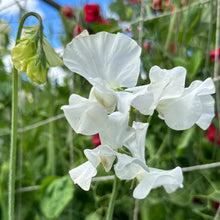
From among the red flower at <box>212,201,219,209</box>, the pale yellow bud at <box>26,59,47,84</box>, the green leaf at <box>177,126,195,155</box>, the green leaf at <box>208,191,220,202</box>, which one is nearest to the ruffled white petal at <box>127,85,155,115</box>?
the pale yellow bud at <box>26,59,47,84</box>

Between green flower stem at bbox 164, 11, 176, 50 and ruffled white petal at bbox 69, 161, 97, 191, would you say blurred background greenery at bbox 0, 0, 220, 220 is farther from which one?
ruffled white petal at bbox 69, 161, 97, 191

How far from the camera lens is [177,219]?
100 cm

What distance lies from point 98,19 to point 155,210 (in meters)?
0.73

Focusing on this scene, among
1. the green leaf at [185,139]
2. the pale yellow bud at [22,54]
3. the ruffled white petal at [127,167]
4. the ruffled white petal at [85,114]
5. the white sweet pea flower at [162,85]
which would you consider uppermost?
the pale yellow bud at [22,54]

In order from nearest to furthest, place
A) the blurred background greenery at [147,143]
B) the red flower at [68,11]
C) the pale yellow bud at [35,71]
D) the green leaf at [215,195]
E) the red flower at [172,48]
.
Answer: the pale yellow bud at [35,71] < the green leaf at [215,195] < the blurred background greenery at [147,143] < the red flower at [172,48] < the red flower at [68,11]

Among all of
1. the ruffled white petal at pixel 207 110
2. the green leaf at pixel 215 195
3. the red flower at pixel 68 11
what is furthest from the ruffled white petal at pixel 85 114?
the red flower at pixel 68 11

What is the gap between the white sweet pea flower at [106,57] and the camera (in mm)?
424

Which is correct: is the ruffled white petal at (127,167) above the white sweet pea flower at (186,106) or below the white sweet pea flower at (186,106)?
below

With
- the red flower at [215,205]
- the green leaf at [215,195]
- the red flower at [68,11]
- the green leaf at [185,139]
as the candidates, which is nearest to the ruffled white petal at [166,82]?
the green leaf at [215,195]

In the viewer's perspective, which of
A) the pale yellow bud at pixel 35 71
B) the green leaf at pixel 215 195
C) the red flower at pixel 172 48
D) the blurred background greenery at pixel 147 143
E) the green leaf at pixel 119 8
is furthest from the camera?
the green leaf at pixel 119 8

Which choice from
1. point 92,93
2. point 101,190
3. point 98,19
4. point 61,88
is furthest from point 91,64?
point 98,19

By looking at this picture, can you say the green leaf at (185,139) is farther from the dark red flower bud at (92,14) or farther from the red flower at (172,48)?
the dark red flower bud at (92,14)

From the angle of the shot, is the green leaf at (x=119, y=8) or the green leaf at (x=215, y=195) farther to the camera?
the green leaf at (x=119, y=8)

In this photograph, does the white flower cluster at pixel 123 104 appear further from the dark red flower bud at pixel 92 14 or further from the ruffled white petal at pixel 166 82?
the dark red flower bud at pixel 92 14
